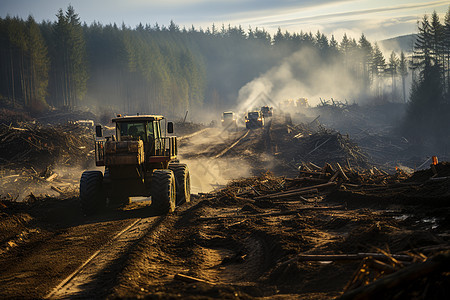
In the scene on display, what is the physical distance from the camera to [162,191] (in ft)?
46.5

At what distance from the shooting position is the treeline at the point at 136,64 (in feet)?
232

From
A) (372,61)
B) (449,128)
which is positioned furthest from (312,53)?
(449,128)

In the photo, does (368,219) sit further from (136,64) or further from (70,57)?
(136,64)

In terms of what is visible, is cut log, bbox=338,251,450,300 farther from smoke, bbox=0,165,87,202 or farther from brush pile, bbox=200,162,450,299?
smoke, bbox=0,165,87,202

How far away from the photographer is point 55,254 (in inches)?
400

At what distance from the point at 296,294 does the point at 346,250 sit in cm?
179

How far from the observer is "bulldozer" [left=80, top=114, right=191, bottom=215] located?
1436cm

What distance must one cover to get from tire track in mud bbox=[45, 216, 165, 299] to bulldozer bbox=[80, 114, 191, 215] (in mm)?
2301

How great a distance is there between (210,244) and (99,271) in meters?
3.37

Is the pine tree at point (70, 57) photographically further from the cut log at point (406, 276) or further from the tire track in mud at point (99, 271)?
the cut log at point (406, 276)

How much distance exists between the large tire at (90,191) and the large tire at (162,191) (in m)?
2.25

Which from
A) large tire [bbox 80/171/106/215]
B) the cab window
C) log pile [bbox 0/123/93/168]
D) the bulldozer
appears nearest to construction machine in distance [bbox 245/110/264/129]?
log pile [bbox 0/123/93/168]

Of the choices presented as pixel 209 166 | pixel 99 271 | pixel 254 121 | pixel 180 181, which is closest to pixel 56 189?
pixel 180 181

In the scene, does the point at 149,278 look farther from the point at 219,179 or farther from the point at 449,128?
the point at 449,128
